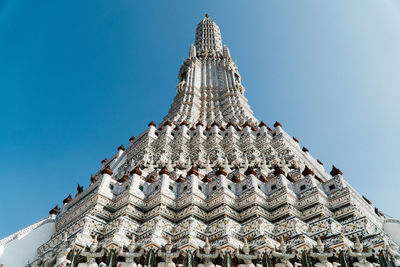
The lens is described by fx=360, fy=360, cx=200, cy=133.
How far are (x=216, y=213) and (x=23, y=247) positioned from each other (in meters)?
6.77

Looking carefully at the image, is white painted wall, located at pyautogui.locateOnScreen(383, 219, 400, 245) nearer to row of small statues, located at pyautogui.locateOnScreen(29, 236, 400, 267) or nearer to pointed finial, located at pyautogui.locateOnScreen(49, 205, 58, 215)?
row of small statues, located at pyautogui.locateOnScreen(29, 236, 400, 267)

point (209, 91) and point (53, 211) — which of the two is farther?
point (209, 91)

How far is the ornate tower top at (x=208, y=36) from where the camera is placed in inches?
1752

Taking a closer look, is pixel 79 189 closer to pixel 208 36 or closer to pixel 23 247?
pixel 23 247

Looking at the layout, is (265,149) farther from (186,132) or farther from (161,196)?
(161,196)

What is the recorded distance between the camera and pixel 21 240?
12.4 meters

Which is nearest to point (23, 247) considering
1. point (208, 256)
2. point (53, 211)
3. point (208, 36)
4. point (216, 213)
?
point (53, 211)

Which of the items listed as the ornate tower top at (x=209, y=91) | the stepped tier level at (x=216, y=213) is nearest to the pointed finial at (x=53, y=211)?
the stepped tier level at (x=216, y=213)

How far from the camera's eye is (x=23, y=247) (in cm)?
1237

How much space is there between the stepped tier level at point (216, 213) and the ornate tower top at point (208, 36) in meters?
23.3

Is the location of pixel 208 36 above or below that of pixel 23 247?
above

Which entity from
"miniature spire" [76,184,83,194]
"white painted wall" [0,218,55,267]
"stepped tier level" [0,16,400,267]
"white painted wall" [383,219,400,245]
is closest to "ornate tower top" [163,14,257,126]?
"stepped tier level" [0,16,400,267]

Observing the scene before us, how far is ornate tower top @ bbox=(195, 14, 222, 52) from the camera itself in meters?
44.5

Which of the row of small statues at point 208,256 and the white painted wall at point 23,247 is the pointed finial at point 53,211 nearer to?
the white painted wall at point 23,247
